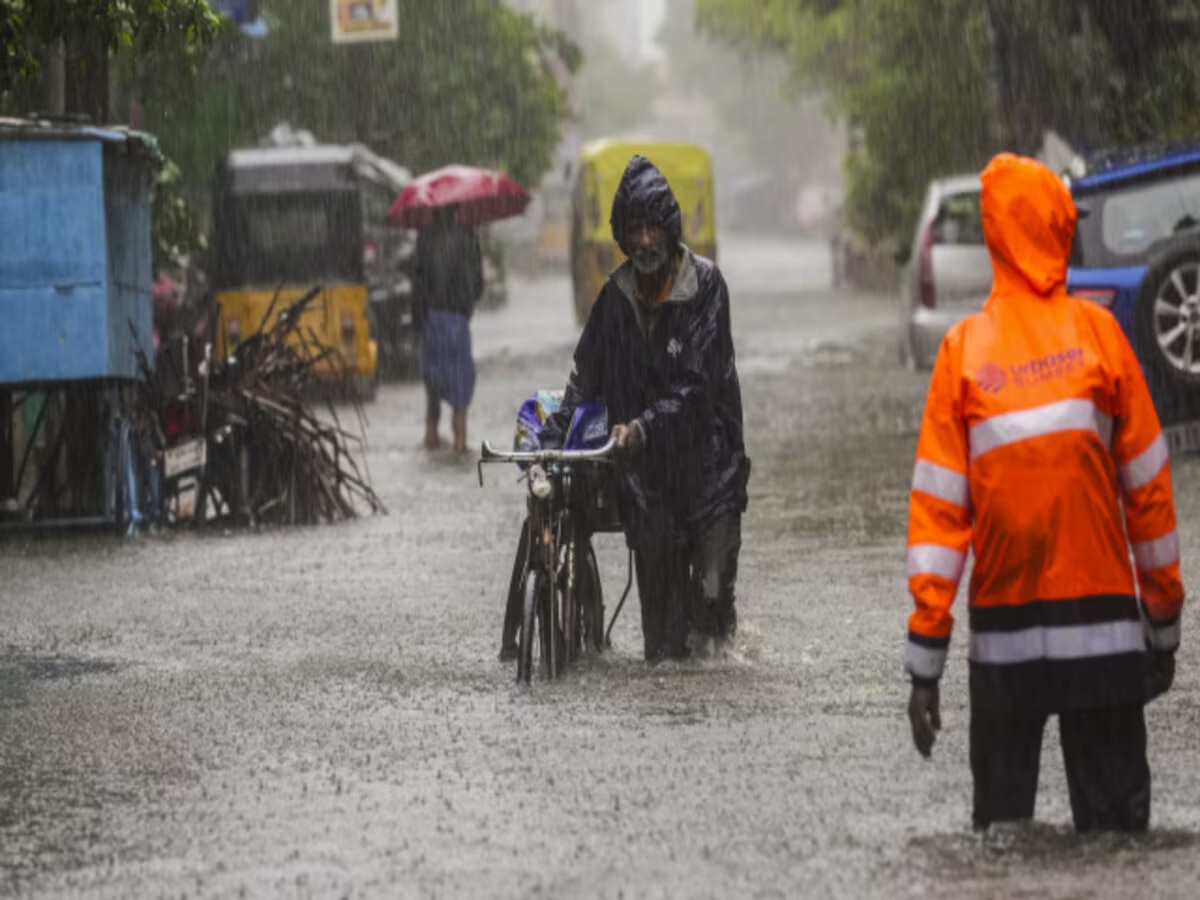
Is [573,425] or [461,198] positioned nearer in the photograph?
[573,425]

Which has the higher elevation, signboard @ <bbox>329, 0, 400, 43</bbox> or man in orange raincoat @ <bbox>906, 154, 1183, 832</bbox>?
signboard @ <bbox>329, 0, 400, 43</bbox>

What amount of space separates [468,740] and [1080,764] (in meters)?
2.44

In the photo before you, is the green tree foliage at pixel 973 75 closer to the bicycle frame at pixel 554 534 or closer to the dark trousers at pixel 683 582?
the dark trousers at pixel 683 582

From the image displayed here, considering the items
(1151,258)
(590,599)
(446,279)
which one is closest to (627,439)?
(590,599)

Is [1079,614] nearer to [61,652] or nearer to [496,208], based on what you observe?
[61,652]

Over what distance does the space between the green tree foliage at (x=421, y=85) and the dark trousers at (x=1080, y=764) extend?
3390cm

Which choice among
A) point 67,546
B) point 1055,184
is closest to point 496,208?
point 67,546

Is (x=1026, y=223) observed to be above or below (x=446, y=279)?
above

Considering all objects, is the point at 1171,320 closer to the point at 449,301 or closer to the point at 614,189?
the point at 449,301

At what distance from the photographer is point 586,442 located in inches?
350

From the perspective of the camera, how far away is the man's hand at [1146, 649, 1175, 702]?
18.5 feet

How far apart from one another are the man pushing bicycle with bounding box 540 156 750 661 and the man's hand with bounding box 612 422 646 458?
0.05 metres

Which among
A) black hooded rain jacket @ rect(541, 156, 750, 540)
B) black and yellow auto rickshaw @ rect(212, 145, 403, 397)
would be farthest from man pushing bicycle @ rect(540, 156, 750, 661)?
black and yellow auto rickshaw @ rect(212, 145, 403, 397)

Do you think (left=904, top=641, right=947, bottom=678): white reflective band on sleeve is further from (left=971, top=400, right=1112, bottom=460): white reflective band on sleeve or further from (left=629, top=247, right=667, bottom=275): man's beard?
(left=629, top=247, right=667, bottom=275): man's beard
